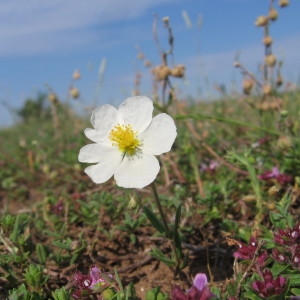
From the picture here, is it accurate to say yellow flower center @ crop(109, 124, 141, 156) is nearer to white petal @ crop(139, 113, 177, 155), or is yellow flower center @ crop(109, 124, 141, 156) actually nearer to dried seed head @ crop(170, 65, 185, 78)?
white petal @ crop(139, 113, 177, 155)

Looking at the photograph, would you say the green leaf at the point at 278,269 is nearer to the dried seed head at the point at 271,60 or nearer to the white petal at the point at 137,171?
the white petal at the point at 137,171

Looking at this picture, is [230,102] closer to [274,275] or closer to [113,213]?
[113,213]

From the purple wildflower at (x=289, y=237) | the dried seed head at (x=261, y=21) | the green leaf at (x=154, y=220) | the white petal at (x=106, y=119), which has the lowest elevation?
the purple wildflower at (x=289, y=237)

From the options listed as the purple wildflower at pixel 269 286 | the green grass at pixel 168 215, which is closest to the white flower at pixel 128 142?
the green grass at pixel 168 215

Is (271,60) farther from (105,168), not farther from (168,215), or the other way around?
(105,168)

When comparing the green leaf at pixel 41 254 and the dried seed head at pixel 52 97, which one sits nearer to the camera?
the green leaf at pixel 41 254

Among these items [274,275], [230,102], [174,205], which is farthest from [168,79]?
[230,102]

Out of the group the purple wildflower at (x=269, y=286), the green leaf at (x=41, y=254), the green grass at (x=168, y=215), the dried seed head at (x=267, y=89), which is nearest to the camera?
the purple wildflower at (x=269, y=286)

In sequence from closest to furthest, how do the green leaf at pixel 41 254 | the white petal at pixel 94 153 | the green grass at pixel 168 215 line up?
1. the white petal at pixel 94 153
2. the green grass at pixel 168 215
3. the green leaf at pixel 41 254
